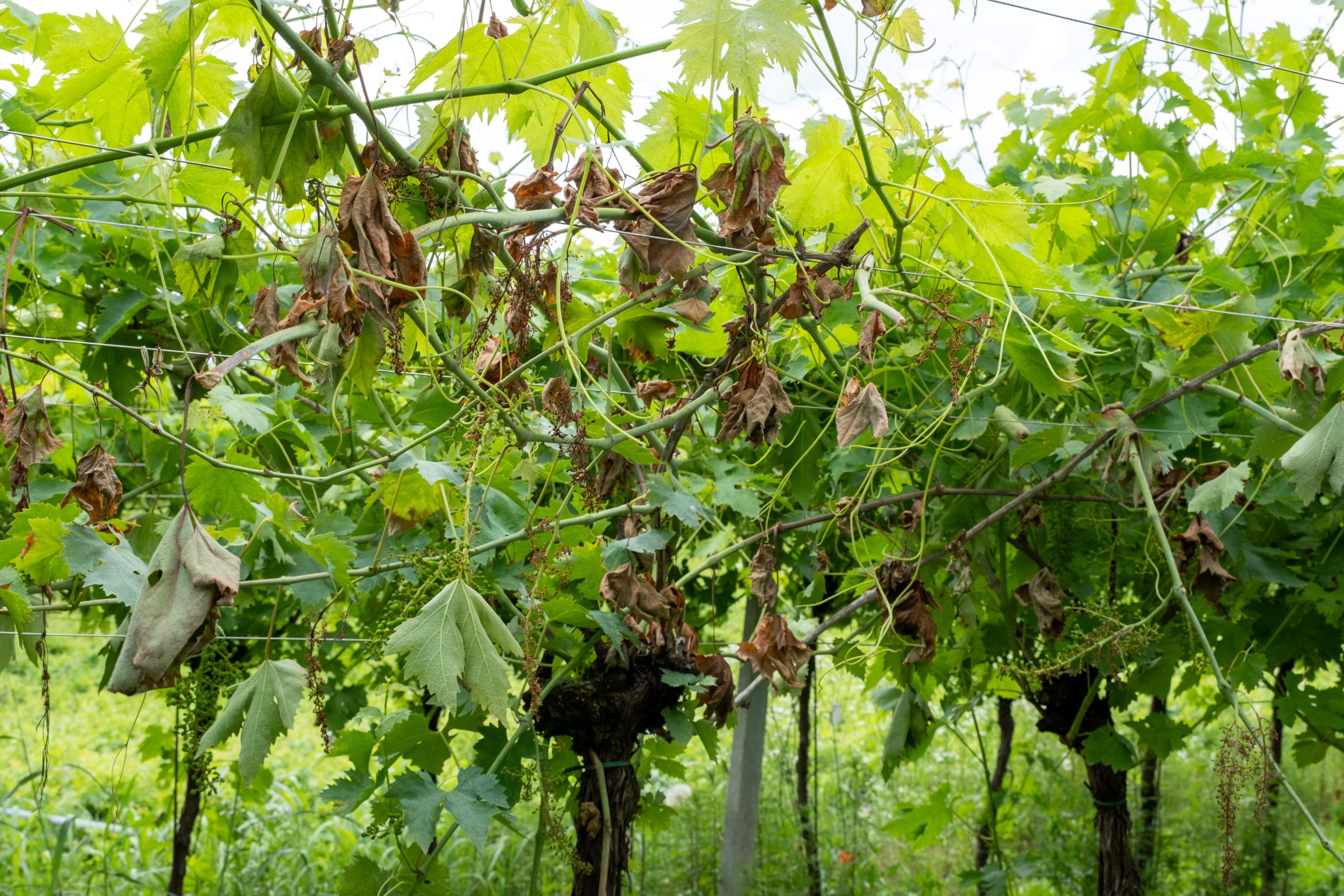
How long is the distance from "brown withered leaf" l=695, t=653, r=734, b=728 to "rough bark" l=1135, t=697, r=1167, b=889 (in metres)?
2.37

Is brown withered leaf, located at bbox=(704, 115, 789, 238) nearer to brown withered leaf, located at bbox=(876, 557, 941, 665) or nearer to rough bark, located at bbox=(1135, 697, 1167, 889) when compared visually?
brown withered leaf, located at bbox=(876, 557, 941, 665)

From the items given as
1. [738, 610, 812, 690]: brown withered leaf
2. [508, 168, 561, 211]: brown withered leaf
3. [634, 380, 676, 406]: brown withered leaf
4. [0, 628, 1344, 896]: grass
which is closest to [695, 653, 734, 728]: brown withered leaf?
[738, 610, 812, 690]: brown withered leaf

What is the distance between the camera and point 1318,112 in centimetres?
212

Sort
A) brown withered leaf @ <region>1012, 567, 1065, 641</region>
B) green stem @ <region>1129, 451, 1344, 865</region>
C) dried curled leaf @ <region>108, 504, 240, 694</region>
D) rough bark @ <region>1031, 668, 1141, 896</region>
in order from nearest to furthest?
dried curled leaf @ <region>108, 504, 240, 694</region> → green stem @ <region>1129, 451, 1344, 865</region> → brown withered leaf @ <region>1012, 567, 1065, 641</region> → rough bark @ <region>1031, 668, 1141, 896</region>

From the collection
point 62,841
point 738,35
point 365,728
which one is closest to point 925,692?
point 738,35

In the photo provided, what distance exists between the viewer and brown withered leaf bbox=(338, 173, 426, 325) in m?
1.05

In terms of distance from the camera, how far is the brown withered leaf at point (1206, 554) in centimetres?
169

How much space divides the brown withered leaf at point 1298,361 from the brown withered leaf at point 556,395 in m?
1.00

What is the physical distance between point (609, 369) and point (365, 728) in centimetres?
259

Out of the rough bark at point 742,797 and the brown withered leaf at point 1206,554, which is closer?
the brown withered leaf at point 1206,554

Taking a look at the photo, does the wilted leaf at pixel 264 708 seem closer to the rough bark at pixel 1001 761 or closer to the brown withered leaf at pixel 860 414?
the brown withered leaf at pixel 860 414

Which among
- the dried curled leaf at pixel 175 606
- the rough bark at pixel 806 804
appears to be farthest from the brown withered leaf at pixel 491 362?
the rough bark at pixel 806 804

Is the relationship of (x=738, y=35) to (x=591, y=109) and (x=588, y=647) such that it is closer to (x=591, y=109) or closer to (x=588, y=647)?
(x=591, y=109)

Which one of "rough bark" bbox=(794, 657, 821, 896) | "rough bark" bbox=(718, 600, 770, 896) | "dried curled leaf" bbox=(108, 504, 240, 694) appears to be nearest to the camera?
"dried curled leaf" bbox=(108, 504, 240, 694)
